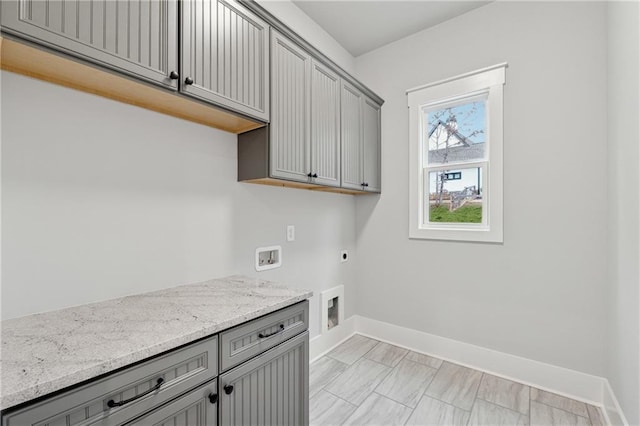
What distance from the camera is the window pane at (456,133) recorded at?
2.47m

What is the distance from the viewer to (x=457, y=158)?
2.58 metres

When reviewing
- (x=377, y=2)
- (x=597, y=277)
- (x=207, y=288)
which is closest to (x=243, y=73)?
(x=207, y=288)

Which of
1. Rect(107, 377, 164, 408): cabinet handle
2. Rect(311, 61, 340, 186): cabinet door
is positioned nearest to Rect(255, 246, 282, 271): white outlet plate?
Rect(311, 61, 340, 186): cabinet door

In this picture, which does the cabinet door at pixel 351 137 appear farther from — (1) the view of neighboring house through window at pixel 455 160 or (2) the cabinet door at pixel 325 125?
(1) the view of neighboring house through window at pixel 455 160

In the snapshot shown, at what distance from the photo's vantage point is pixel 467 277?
8.04 ft

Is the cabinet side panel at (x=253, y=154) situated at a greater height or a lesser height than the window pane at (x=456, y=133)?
lesser

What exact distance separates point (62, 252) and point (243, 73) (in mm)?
1172

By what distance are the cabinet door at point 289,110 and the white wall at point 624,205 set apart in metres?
1.72

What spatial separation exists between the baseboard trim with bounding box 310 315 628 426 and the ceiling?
2799 millimetres

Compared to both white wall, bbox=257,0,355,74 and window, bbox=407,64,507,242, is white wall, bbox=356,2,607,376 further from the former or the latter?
white wall, bbox=257,0,355,74

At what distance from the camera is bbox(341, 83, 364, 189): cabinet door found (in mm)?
2373

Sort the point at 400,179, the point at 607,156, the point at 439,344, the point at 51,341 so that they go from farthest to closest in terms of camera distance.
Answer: the point at 400,179
the point at 439,344
the point at 607,156
the point at 51,341

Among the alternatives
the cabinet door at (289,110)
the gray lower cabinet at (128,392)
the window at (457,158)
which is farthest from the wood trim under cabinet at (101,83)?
the window at (457,158)

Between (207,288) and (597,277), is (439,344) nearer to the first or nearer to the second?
(597,277)
